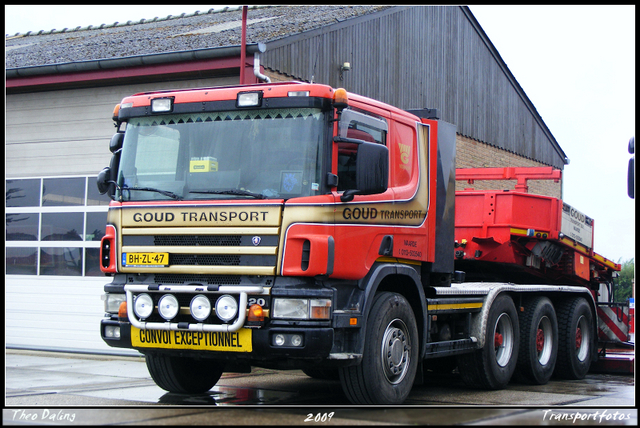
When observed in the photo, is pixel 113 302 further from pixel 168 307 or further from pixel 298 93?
pixel 298 93

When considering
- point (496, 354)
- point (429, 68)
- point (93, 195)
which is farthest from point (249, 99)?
point (429, 68)

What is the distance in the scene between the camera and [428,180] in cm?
841

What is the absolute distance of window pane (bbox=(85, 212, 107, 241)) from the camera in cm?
1246

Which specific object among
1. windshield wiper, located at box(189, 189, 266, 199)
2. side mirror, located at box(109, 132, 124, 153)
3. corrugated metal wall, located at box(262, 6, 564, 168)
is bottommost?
windshield wiper, located at box(189, 189, 266, 199)

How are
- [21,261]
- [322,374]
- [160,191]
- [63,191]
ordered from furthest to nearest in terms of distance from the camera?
1. [21,261]
2. [63,191]
3. [322,374]
4. [160,191]

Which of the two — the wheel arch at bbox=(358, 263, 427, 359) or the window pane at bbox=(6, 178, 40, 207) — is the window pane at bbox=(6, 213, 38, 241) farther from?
the wheel arch at bbox=(358, 263, 427, 359)

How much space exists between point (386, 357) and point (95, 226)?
6598 millimetres

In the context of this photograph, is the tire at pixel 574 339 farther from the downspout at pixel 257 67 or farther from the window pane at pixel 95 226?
the window pane at pixel 95 226

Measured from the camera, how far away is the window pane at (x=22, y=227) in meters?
13.2

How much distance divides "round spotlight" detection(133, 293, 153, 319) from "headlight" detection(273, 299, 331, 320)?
4.06ft

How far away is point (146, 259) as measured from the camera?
735 centimetres

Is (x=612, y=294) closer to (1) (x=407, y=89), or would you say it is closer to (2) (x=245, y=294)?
(1) (x=407, y=89)

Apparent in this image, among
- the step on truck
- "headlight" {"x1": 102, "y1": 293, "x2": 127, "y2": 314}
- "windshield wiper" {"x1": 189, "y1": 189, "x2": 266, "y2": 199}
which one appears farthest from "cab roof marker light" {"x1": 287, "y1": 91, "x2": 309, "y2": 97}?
"headlight" {"x1": 102, "y1": 293, "x2": 127, "y2": 314}

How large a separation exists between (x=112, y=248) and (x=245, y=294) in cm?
152
